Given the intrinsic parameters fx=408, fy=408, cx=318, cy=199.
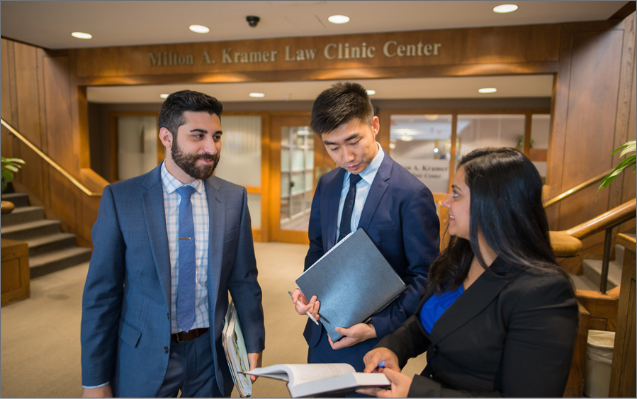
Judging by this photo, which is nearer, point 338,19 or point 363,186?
point 363,186

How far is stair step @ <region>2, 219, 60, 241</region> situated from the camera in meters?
5.54

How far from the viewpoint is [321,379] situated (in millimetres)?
1026

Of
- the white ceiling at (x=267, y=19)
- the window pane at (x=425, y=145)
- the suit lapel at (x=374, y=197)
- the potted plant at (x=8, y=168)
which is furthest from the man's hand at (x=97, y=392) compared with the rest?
the window pane at (x=425, y=145)

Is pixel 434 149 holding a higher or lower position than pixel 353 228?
higher

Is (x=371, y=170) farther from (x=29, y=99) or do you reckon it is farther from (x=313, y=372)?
(x=29, y=99)

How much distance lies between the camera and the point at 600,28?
398 centimetres

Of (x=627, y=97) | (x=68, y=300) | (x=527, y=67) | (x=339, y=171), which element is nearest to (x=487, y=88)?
(x=527, y=67)

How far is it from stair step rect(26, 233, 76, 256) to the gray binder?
5635mm

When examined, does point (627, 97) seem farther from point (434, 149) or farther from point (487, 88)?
point (434, 149)

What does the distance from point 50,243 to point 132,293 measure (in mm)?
5346

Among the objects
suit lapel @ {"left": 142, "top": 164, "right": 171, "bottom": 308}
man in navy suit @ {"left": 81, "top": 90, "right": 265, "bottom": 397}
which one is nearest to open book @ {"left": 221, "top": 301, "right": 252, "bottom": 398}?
man in navy suit @ {"left": 81, "top": 90, "right": 265, "bottom": 397}

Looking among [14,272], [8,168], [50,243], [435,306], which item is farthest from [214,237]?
[50,243]

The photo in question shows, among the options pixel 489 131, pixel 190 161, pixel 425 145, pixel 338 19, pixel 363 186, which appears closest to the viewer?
pixel 190 161

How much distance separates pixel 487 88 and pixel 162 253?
17.5 feet
